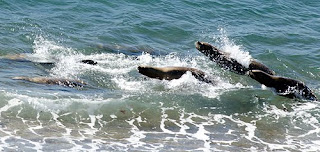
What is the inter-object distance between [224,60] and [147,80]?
2.29m

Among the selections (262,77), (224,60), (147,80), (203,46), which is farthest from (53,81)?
(262,77)

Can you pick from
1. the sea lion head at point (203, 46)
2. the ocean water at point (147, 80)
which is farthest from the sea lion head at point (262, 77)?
the sea lion head at point (203, 46)

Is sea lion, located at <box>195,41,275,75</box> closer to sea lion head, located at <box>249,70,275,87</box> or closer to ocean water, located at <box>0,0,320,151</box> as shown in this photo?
ocean water, located at <box>0,0,320,151</box>

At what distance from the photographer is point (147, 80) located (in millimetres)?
14211

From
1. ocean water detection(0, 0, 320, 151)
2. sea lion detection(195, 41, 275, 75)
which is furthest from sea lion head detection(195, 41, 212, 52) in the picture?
ocean water detection(0, 0, 320, 151)

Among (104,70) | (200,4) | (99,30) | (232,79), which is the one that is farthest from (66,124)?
(200,4)

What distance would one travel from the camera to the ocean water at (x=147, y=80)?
32.9ft

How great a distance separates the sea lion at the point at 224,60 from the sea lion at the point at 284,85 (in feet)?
4.39

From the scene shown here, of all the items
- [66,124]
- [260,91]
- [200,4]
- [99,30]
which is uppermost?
[200,4]

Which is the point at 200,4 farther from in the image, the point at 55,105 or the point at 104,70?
the point at 55,105

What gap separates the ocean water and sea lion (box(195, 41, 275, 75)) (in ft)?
0.74

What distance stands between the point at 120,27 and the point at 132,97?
872 cm

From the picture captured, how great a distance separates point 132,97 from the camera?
12.3m

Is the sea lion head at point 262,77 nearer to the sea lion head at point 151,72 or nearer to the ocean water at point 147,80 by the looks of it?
the ocean water at point 147,80
